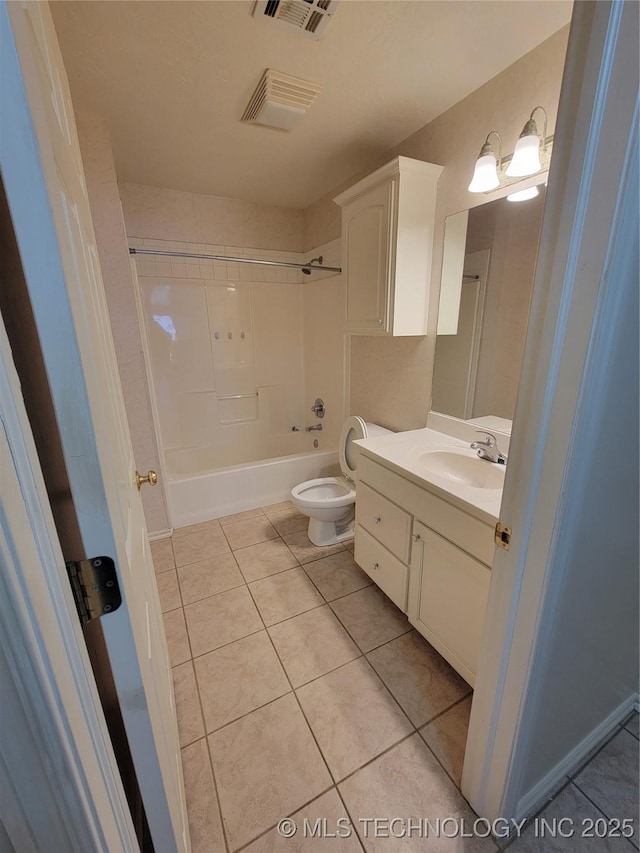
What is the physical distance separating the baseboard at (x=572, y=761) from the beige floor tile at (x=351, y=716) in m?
0.37

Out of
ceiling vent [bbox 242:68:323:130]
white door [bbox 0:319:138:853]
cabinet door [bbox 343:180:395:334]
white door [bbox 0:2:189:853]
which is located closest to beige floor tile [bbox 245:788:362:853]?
white door [bbox 0:2:189:853]

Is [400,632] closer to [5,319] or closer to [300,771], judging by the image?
[300,771]

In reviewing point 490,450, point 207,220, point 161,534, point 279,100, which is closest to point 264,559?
point 161,534

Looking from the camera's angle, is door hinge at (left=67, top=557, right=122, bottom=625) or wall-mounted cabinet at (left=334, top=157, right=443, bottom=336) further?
wall-mounted cabinet at (left=334, top=157, right=443, bottom=336)

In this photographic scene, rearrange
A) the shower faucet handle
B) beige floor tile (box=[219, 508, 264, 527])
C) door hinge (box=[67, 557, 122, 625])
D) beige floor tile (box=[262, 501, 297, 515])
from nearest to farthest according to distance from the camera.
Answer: door hinge (box=[67, 557, 122, 625]) < beige floor tile (box=[219, 508, 264, 527]) < beige floor tile (box=[262, 501, 297, 515]) < the shower faucet handle

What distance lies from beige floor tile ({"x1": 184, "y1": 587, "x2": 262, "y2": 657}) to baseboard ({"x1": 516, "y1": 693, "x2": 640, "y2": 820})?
1.10 meters

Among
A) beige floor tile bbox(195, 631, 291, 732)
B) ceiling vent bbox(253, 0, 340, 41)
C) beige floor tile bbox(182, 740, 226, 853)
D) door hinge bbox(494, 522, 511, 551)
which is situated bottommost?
beige floor tile bbox(182, 740, 226, 853)

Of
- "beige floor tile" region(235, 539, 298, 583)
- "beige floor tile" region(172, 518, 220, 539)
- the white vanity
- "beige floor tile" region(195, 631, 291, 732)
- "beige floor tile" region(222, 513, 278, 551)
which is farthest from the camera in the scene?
"beige floor tile" region(172, 518, 220, 539)

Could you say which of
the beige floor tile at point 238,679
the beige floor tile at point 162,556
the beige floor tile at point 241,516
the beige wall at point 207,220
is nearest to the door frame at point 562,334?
the beige floor tile at point 238,679

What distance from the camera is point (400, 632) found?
5.32 ft

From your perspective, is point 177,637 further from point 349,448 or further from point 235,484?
point 349,448

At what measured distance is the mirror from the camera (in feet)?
4.70

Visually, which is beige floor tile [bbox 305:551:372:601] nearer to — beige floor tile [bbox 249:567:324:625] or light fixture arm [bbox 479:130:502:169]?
beige floor tile [bbox 249:567:324:625]

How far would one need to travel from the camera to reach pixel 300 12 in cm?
113
